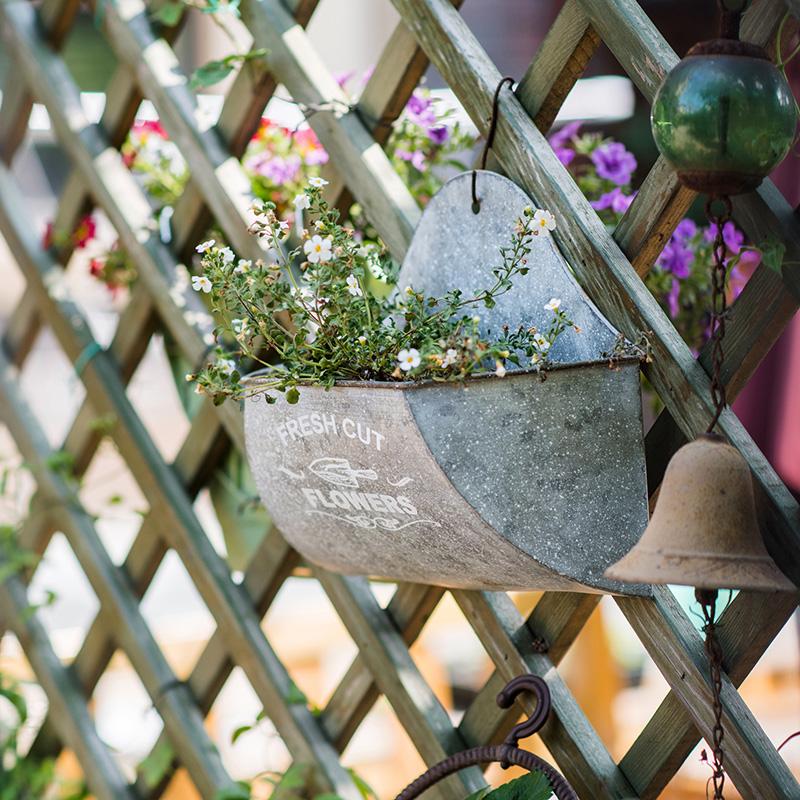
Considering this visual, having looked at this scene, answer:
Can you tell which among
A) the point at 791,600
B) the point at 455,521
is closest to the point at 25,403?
the point at 455,521

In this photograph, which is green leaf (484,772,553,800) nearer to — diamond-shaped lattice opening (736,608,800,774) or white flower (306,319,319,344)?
white flower (306,319,319,344)

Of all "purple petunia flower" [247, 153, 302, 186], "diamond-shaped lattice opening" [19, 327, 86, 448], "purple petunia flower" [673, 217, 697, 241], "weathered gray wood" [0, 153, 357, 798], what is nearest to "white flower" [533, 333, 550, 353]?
"purple petunia flower" [673, 217, 697, 241]

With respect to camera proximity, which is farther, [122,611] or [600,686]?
[600,686]

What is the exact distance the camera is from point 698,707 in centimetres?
106

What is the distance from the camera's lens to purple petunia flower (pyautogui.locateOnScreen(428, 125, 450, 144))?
1403mm

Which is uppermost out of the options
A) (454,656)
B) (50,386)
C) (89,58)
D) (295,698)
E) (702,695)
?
(50,386)

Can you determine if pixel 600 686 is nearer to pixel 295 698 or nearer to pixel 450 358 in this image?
pixel 295 698

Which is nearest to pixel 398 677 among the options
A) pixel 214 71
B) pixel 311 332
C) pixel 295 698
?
pixel 295 698

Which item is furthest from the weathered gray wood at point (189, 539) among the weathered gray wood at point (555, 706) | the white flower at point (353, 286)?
the white flower at point (353, 286)

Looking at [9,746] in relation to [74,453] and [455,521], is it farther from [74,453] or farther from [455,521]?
[455,521]

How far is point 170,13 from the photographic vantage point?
1521mm

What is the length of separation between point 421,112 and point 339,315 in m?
0.45

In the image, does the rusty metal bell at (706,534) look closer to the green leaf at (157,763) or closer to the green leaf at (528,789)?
the green leaf at (528,789)

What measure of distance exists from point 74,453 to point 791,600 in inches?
45.0
